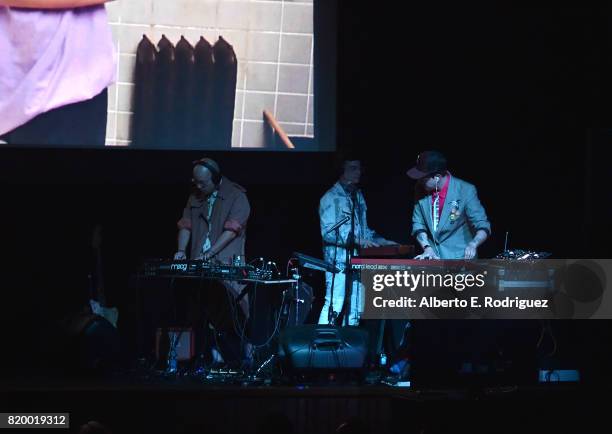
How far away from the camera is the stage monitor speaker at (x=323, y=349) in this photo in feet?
19.9

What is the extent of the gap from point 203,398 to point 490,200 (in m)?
3.61

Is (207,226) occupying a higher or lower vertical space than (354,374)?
higher

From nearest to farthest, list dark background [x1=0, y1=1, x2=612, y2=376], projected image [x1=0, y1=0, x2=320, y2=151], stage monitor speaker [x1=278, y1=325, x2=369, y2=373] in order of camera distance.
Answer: stage monitor speaker [x1=278, y1=325, x2=369, y2=373] < projected image [x1=0, y1=0, x2=320, y2=151] < dark background [x1=0, y1=1, x2=612, y2=376]

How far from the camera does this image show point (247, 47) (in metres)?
8.11

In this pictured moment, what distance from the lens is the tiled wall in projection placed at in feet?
26.2

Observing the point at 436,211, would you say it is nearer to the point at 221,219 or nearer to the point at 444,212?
the point at 444,212

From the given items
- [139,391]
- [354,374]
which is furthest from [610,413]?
[139,391]

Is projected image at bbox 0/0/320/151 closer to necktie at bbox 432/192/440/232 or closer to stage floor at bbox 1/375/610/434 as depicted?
necktie at bbox 432/192/440/232

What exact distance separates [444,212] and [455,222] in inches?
4.4

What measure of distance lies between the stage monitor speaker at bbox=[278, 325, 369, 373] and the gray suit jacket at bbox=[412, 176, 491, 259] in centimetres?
135

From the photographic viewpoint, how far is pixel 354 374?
6137 millimetres

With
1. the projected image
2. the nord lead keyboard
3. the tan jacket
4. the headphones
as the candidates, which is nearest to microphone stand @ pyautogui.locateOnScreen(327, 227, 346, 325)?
the nord lead keyboard

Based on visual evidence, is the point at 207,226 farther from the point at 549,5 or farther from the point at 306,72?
the point at 549,5

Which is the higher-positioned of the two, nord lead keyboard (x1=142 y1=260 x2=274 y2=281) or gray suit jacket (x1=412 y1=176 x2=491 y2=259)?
gray suit jacket (x1=412 y1=176 x2=491 y2=259)
